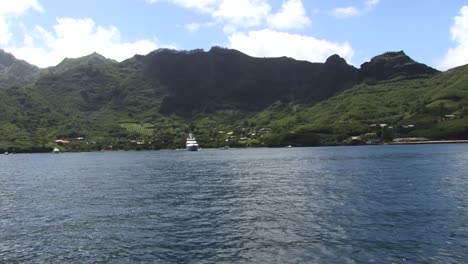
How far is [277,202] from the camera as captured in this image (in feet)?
228

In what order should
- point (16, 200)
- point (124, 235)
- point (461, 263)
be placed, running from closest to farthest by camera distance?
1. point (461, 263)
2. point (124, 235)
3. point (16, 200)

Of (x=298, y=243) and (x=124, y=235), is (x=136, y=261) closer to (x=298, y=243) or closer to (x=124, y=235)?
(x=124, y=235)

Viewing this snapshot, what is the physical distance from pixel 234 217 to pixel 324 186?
36046 millimetres

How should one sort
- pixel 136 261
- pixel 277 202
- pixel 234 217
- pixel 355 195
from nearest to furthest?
pixel 136 261, pixel 234 217, pixel 277 202, pixel 355 195

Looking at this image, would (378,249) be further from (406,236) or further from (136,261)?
(136,261)

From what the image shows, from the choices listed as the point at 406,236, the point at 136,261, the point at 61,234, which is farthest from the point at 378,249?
the point at 61,234

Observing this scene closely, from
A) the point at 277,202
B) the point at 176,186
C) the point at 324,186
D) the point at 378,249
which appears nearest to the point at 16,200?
the point at 176,186

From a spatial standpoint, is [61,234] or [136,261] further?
[61,234]

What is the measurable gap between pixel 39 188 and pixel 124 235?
6199cm

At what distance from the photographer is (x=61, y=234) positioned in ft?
163

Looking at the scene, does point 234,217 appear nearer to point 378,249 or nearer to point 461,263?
point 378,249

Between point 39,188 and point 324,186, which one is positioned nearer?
point 324,186

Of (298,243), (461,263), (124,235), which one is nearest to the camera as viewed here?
(461,263)

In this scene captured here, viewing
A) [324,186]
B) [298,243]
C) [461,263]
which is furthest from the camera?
[324,186]
